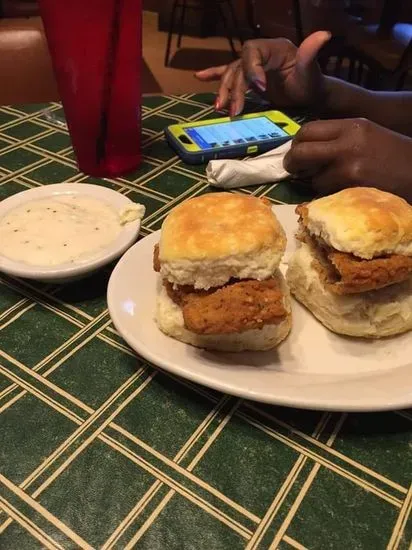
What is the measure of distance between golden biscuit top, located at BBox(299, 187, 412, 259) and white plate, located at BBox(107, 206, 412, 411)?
0.15 metres

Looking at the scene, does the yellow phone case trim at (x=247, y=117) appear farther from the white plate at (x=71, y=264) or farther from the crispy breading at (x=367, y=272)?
the crispy breading at (x=367, y=272)

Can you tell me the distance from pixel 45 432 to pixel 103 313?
0.88ft

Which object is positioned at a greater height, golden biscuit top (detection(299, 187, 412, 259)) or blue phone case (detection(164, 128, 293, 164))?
golden biscuit top (detection(299, 187, 412, 259))

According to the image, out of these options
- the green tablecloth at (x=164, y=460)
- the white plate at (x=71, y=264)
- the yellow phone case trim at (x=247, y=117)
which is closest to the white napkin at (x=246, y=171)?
the yellow phone case trim at (x=247, y=117)

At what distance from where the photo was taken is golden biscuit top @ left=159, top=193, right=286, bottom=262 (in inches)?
29.8

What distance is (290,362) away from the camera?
0.80 metres

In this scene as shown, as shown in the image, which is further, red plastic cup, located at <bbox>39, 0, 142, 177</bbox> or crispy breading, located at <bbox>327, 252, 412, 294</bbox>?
red plastic cup, located at <bbox>39, 0, 142, 177</bbox>

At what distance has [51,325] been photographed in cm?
91

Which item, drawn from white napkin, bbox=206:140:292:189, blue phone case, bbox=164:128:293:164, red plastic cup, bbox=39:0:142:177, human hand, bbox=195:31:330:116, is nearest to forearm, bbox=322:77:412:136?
human hand, bbox=195:31:330:116

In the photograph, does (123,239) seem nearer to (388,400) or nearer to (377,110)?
(388,400)

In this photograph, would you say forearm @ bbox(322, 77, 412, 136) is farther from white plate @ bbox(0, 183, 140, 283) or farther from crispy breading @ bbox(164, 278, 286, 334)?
crispy breading @ bbox(164, 278, 286, 334)

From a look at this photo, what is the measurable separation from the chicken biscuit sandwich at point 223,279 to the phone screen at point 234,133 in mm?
632

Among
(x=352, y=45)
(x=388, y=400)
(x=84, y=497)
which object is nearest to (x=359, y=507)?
(x=388, y=400)

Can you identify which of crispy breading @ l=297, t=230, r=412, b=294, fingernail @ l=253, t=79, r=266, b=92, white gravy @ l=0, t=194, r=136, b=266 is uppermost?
crispy breading @ l=297, t=230, r=412, b=294
